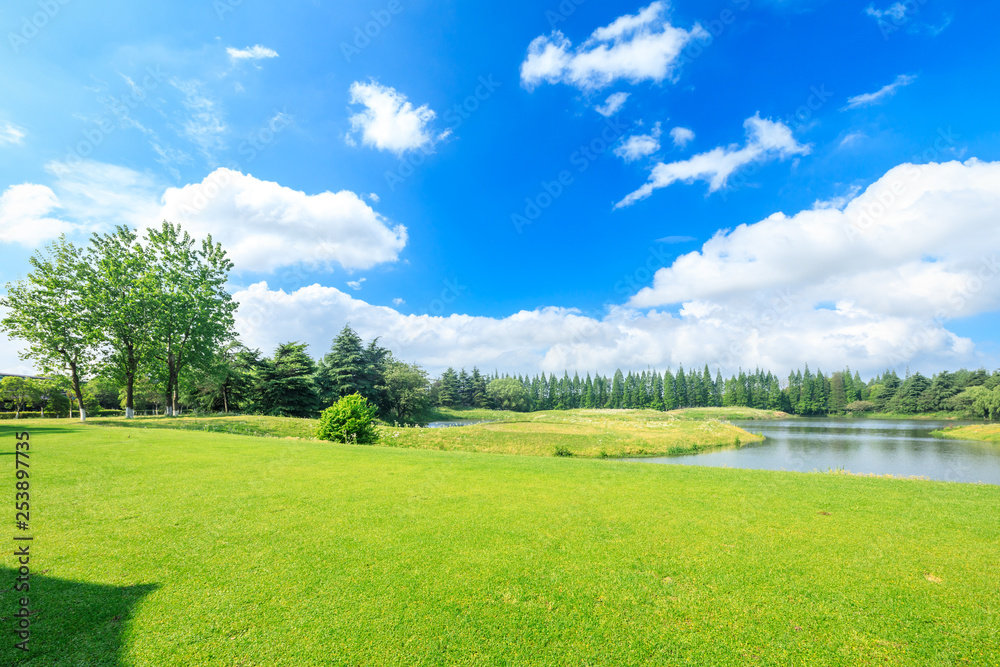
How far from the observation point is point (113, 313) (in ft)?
95.0

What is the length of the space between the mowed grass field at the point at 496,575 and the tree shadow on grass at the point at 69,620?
0.08 ft

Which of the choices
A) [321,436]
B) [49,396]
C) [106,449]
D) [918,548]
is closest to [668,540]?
[918,548]

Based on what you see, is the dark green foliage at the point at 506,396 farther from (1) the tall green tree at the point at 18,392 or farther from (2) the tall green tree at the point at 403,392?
(1) the tall green tree at the point at 18,392

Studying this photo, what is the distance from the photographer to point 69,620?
161 inches

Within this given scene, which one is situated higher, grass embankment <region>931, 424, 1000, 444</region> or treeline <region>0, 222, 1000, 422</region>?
treeline <region>0, 222, 1000, 422</region>

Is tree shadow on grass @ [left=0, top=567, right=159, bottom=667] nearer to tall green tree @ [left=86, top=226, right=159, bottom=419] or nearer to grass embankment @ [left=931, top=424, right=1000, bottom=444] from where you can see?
tall green tree @ [left=86, top=226, right=159, bottom=419]

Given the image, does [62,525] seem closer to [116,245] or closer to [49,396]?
[116,245]

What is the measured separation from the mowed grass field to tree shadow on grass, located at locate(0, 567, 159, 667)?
0.08ft

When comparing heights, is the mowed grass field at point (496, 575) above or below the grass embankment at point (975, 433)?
above

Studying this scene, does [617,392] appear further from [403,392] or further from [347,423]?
[347,423]

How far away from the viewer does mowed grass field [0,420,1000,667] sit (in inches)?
156

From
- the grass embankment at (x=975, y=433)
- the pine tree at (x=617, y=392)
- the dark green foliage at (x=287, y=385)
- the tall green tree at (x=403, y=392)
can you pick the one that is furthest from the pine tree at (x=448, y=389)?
the grass embankment at (x=975, y=433)

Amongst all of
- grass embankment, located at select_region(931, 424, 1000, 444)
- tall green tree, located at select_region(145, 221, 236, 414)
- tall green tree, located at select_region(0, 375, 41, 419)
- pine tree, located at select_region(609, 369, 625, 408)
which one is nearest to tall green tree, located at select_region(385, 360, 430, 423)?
tall green tree, located at select_region(145, 221, 236, 414)

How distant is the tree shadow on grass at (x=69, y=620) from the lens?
11.8 ft
